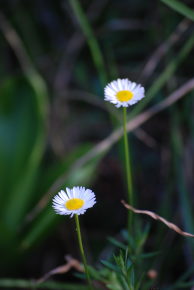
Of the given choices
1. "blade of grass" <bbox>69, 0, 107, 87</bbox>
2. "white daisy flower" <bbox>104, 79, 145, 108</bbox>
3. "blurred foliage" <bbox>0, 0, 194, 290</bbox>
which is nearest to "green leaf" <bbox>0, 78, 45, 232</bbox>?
"blurred foliage" <bbox>0, 0, 194, 290</bbox>

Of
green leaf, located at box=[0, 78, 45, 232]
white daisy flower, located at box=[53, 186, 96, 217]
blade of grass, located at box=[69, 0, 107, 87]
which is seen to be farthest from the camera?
green leaf, located at box=[0, 78, 45, 232]

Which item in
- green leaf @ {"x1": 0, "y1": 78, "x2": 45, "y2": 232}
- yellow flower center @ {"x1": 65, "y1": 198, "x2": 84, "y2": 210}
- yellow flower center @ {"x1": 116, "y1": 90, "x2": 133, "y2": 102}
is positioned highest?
green leaf @ {"x1": 0, "y1": 78, "x2": 45, "y2": 232}

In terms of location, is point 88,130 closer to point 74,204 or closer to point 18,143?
point 18,143

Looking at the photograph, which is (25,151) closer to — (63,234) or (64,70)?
(63,234)

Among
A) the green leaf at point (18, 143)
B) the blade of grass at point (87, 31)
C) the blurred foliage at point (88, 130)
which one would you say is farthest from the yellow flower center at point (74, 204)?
the green leaf at point (18, 143)

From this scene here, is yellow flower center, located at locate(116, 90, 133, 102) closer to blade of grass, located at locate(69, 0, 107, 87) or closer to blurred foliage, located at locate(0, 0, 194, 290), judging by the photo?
blurred foliage, located at locate(0, 0, 194, 290)

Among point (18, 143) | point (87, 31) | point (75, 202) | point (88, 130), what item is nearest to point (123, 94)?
point (75, 202)
